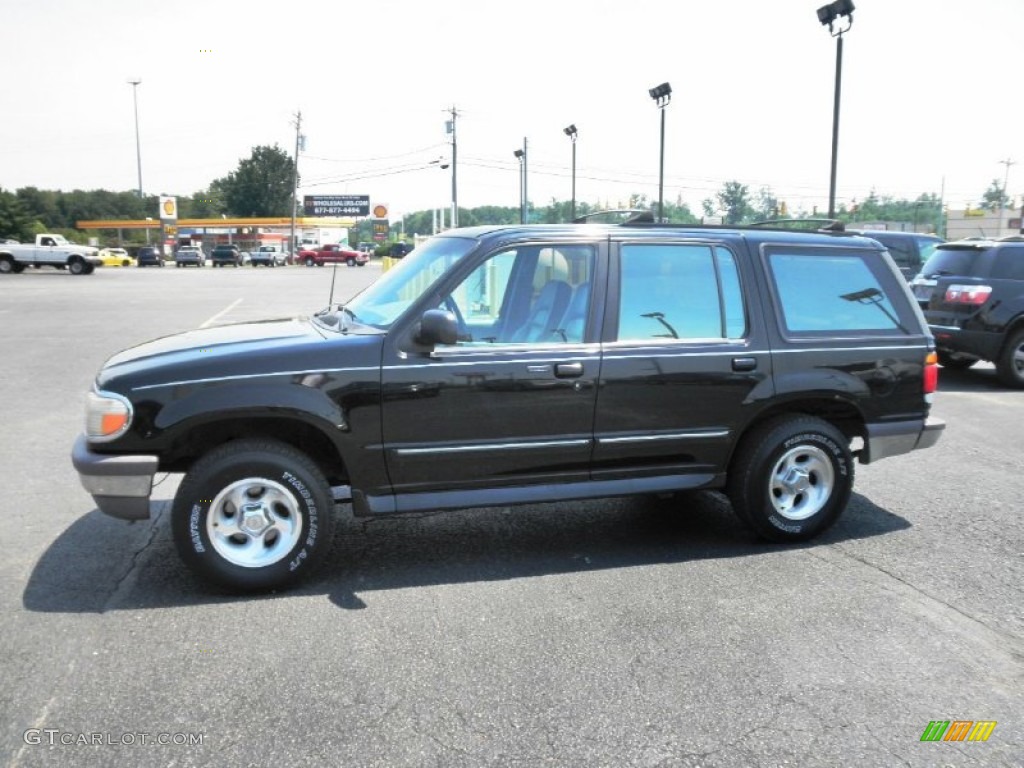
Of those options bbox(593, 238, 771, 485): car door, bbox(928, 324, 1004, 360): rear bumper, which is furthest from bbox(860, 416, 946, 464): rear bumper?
bbox(928, 324, 1004, 360): rear bumper

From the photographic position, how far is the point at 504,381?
A: 14.2 ft

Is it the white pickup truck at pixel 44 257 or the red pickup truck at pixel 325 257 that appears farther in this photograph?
the red pickup truck at pixel 325 257

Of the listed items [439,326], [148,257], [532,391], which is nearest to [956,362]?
[532,391]

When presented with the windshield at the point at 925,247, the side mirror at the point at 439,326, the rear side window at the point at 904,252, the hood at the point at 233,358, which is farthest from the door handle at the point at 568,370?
the windshield at the point at 925,247

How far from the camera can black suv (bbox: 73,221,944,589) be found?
4.07 m

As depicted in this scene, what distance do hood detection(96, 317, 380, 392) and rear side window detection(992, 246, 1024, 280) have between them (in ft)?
31.3

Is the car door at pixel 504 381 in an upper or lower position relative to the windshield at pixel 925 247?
lower

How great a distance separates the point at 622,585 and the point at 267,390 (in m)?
2.07

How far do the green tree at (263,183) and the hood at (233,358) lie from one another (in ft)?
399

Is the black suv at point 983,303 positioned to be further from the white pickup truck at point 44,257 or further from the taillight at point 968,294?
the white pickup truck at point 44,257

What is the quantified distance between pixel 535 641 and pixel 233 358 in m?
2.02

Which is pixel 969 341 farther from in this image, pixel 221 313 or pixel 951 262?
pixel 221 313

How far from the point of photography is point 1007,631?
12.5 ft

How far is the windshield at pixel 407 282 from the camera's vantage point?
14.9 ft
